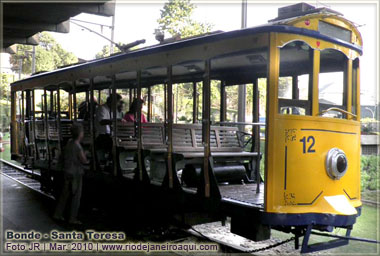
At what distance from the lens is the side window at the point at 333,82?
204 inches

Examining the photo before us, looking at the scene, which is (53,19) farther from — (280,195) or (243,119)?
(280,195)

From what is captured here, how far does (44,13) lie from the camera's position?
26.9ft

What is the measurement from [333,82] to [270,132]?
163cm

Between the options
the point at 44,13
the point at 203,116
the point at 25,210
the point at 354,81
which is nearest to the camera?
the point at 203,116

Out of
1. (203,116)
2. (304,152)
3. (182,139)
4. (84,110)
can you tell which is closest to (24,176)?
(84,110)

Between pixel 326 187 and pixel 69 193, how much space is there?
4.16 m

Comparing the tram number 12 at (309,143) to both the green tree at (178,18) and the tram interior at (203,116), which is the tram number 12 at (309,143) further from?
the green tree at (178,18)

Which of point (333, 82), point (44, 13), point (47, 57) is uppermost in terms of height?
point (47, 57)

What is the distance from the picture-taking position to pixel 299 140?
4492 mm

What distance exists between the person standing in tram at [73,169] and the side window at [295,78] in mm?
3132

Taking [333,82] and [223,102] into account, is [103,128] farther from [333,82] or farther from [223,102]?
[333,82]

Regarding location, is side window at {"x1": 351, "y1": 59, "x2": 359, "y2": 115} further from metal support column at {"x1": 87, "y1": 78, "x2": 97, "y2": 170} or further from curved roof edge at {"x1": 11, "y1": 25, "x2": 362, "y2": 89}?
metal support column at {"x1": 87, "y1": 78, "x2": 97, "y2": 170}

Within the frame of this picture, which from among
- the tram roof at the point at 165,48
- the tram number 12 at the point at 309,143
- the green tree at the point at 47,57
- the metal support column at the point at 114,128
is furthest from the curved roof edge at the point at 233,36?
the green tree at the point at 47,57

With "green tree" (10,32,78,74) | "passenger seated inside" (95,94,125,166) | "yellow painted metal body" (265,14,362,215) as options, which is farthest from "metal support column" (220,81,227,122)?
"green tree" (10,32,78,74)
